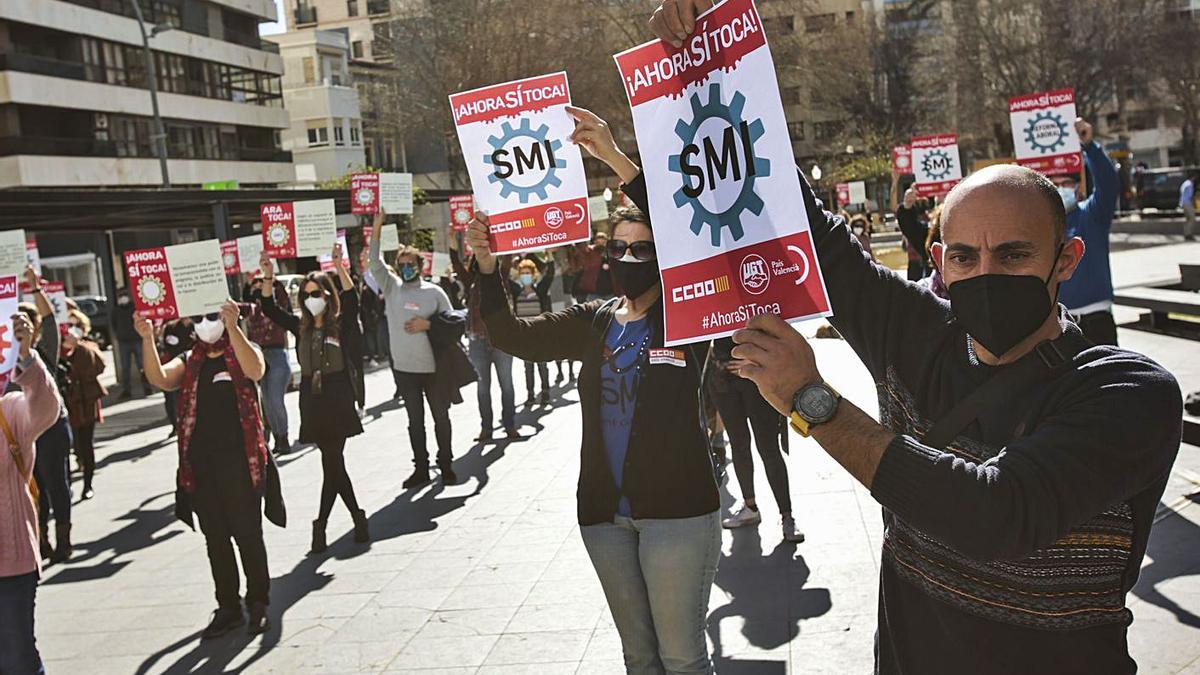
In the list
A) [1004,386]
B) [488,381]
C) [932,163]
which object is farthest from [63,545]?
[932,163]

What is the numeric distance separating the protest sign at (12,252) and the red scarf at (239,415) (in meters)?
7.86

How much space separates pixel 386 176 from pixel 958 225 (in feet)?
45.0

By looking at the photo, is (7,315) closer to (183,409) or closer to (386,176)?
(183,409)

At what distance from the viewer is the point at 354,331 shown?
10.3 metres

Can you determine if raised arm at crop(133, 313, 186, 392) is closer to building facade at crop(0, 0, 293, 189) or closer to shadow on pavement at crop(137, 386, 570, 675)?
shadow on pavement at crop(137, 386, 570, 675)

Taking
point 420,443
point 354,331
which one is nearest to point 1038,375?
point 354,331

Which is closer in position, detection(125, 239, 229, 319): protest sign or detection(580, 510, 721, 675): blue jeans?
detection(580, 510, 721, 675): blue jeans

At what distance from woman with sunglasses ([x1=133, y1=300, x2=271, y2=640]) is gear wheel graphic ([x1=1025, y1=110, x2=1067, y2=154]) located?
7.24 metres

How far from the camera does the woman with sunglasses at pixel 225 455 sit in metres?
6.98

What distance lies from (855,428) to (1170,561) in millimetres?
5036

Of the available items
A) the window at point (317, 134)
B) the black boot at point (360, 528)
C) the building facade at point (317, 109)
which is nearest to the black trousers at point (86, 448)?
the black boot at point (360, 528)

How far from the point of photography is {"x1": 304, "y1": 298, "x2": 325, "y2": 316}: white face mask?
9.66m

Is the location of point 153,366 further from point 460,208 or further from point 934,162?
point 934,162

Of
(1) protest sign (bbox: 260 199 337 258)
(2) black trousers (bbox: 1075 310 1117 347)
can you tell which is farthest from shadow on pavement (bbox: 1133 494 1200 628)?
(1) protest sign (bbox: 260 199 337 258)
